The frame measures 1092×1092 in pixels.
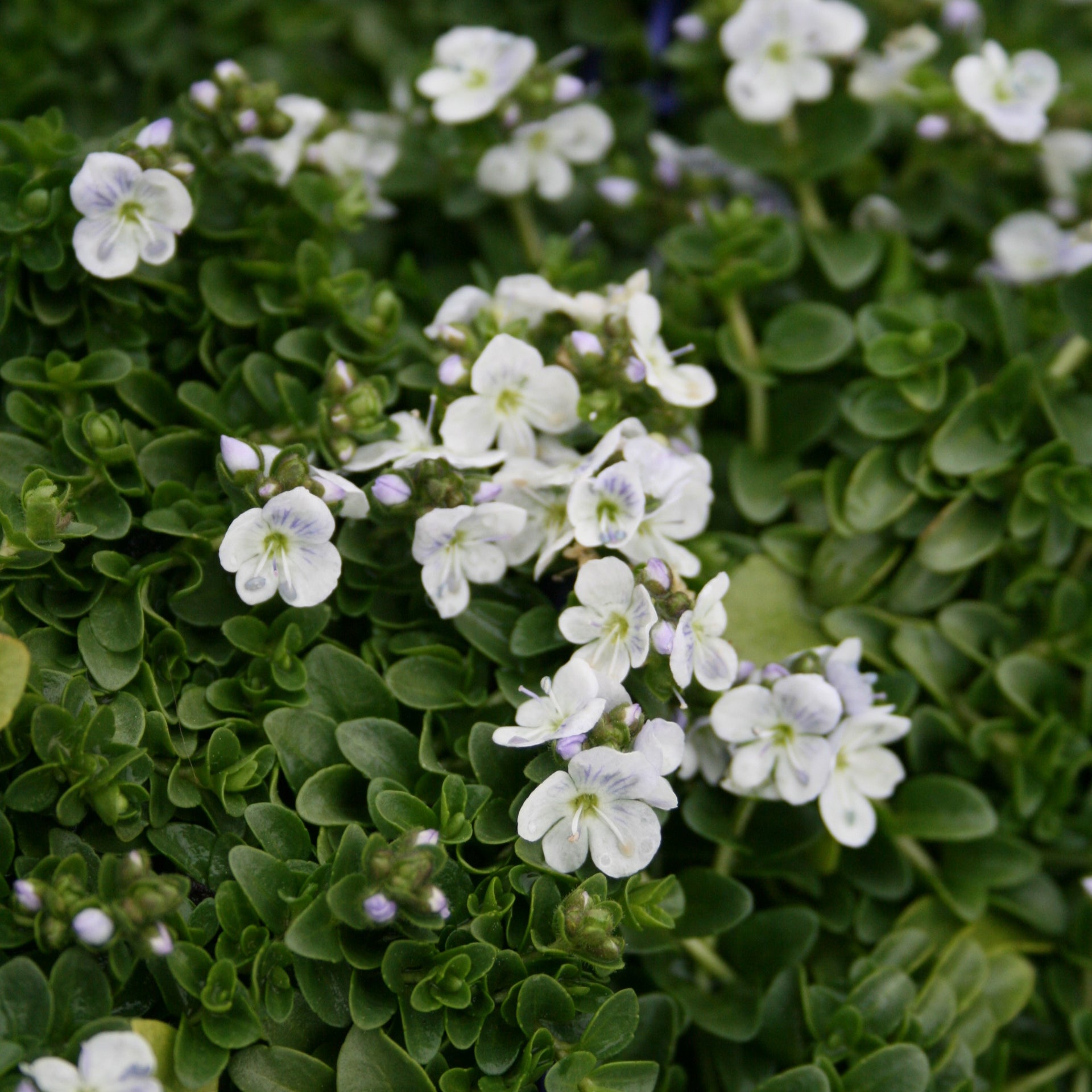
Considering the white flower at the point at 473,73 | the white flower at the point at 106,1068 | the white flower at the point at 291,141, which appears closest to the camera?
the white flower at the point at 106,1068

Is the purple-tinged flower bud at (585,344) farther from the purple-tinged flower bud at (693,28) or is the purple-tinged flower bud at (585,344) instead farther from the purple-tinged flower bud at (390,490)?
the purple-tinged flower bud at (693,28)

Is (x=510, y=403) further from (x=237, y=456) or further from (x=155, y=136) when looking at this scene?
(x=155, y=136)

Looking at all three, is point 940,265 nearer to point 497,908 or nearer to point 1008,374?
point 1008,374

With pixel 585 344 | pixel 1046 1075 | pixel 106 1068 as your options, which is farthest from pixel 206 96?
pixel 1046 1075

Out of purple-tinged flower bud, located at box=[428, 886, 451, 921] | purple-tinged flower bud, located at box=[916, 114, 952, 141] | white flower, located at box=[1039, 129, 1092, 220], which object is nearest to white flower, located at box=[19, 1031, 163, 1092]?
purple-tinged flower bud, located at box=[428, 886, 451, 921]

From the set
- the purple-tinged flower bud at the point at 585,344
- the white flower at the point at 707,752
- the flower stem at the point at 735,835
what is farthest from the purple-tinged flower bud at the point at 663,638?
the purple-tinged flower bud at the point at 585,344

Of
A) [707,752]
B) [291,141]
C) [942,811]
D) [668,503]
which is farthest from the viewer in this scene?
[291,141]
